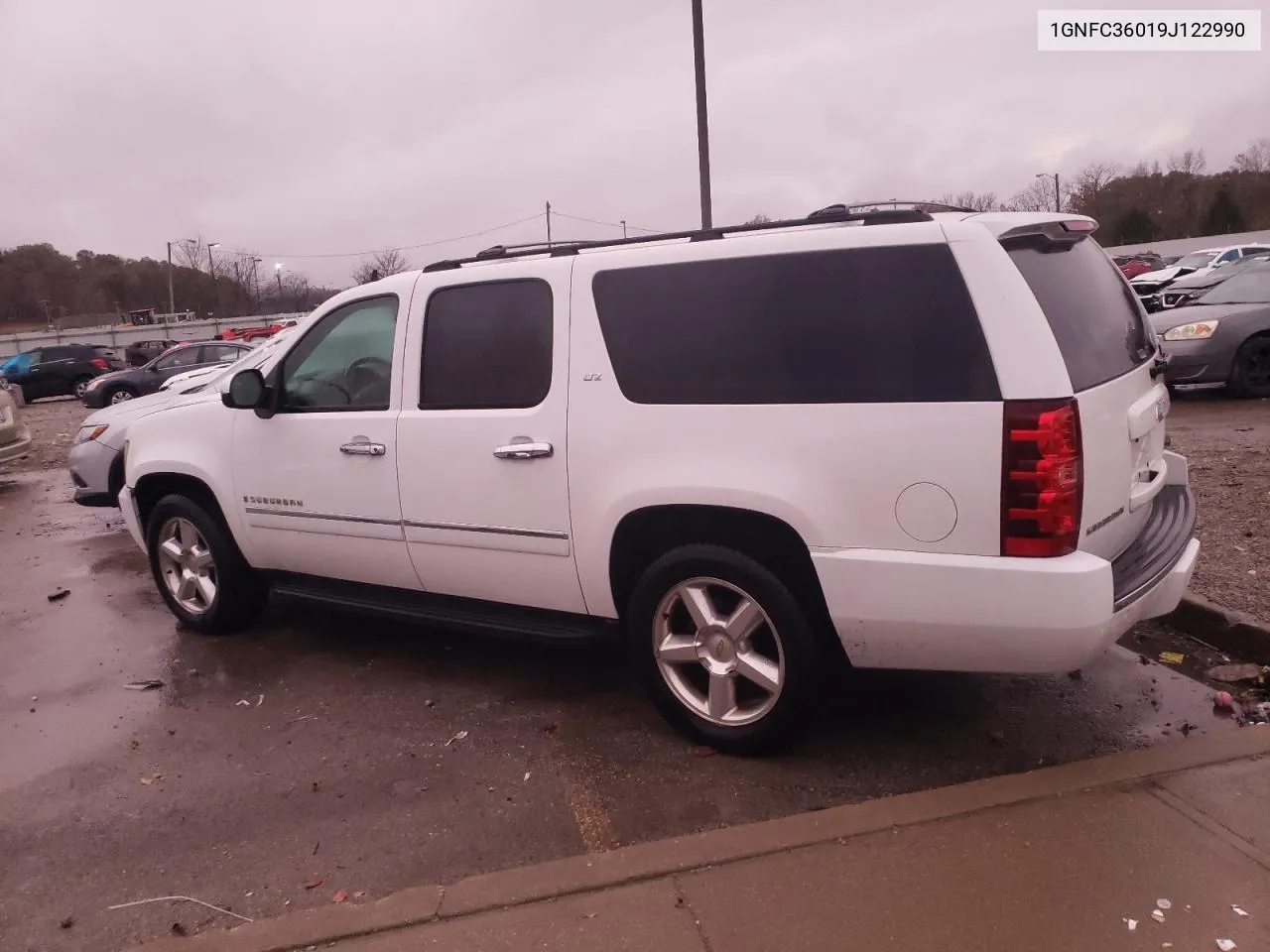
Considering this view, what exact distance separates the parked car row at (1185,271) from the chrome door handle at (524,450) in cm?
1029

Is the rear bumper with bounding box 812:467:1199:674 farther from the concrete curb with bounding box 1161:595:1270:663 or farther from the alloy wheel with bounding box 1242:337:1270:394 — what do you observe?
the alloy wheel with bounding box 1242:337:1270:394

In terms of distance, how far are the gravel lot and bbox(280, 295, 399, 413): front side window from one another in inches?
160

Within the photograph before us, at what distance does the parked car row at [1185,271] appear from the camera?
13.9 meters

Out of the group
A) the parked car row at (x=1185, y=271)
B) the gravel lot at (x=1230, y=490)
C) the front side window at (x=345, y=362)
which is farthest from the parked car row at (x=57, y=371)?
the gravel lot at (x=1230, y=490)

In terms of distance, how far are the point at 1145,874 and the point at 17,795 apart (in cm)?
404

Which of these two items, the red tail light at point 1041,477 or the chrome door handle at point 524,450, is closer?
the red tail light at point 1041,477

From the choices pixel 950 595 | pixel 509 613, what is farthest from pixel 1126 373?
pixel 509 613

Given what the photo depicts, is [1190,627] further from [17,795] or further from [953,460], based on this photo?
[17,795]

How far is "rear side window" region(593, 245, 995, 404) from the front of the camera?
304cm

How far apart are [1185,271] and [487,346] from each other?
94.0ft

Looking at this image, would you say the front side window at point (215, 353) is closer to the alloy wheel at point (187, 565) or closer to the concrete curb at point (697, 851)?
the alloy wheel at point (187, 565)

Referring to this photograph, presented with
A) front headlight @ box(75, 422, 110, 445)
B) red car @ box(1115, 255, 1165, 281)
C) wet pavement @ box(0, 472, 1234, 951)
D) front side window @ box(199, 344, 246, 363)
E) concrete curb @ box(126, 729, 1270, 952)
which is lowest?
wet pavement @ box(0, 472, 1234, 951)

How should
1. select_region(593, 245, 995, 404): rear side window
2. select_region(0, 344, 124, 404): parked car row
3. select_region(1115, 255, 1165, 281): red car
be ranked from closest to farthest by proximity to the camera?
select_region(593, 245, 995, 404): rear side window → select_region(0, 344, 124, 404): parked car row → select_region(1115, 255, 1165, 281): red car

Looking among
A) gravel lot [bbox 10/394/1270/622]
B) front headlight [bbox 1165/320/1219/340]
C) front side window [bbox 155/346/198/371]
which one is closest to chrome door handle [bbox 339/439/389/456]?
gravel lot [bbox 10/394/1270/622]
